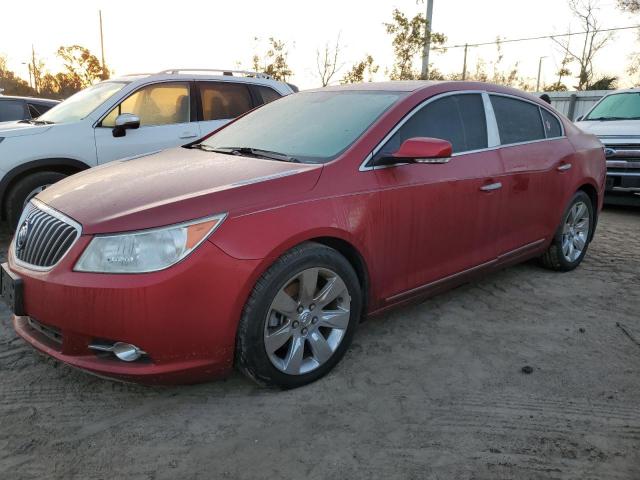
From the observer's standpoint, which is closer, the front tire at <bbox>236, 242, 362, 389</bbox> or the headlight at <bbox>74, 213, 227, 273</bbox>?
the headlight at <bbox>74, 213, 227, 273</bbox>

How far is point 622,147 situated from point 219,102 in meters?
5.72

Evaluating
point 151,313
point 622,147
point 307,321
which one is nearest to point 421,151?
point 307,321

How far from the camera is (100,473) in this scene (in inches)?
85.0

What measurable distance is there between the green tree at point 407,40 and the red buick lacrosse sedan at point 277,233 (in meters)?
12.8

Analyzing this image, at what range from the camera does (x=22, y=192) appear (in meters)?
5.29

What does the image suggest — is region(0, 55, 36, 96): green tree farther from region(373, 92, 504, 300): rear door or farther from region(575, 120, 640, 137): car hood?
region(373, 92, 504, 300): rear door

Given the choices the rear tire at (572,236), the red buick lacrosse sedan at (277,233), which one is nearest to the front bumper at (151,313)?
the red buick lacrosse sedan at (277,233)

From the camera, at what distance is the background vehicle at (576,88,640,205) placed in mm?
7625

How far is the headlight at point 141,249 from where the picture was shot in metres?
2.31

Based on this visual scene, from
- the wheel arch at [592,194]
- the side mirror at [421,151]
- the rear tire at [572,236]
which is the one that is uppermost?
the side mirror at [421,151]

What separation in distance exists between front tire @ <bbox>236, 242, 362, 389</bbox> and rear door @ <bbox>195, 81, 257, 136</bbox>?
3.95 metres

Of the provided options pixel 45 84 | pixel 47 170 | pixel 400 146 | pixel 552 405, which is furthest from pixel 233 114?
pixel 45 84

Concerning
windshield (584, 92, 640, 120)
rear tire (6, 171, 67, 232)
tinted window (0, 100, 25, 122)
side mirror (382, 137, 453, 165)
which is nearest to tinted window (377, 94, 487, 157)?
side mirror (382, 137, 453, 165)

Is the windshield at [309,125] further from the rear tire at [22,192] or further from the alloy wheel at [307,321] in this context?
the rear tire at [22,192]
